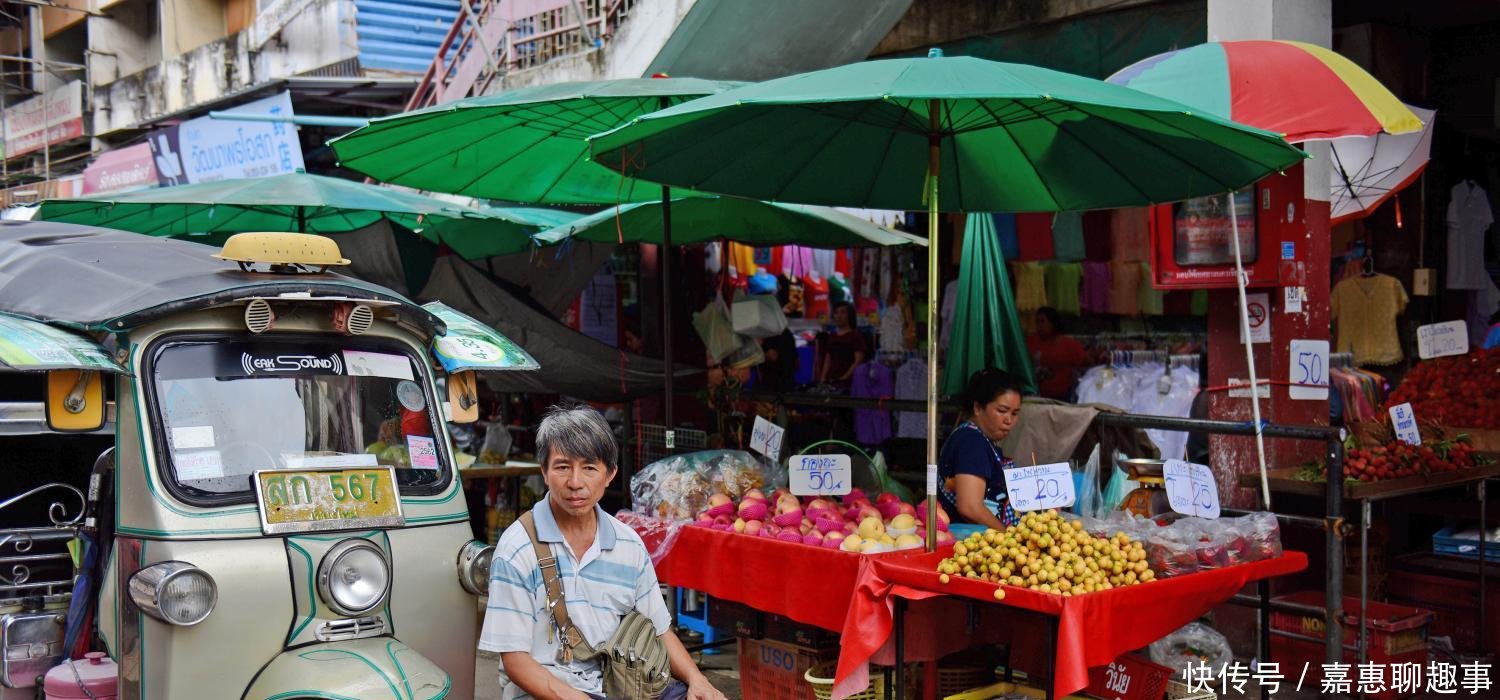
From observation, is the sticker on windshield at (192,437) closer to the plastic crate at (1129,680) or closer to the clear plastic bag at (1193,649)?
the plastic crate at (1129,680)

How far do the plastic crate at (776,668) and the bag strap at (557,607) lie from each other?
7.35ft

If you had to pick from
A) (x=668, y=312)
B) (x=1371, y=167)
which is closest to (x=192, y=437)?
(x=668, y=312)

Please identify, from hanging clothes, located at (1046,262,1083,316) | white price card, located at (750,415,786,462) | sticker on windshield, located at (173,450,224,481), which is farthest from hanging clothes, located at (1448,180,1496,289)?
sticker on windshield, located at (173,450,224,481)

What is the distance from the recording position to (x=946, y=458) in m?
5.90

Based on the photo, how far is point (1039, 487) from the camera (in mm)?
5117

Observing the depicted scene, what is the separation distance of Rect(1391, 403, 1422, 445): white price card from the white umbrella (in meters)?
2.04

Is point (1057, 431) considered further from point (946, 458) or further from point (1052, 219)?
point (1052, 219)

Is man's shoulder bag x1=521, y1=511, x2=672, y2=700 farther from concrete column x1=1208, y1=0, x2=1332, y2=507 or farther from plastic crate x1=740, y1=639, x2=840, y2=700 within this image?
concrete column x1=1208, y1=0, x2=1332, y2=507

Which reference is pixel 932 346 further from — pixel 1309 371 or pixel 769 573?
pixel 1309 371

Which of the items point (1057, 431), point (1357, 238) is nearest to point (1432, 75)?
point (1357, 238)

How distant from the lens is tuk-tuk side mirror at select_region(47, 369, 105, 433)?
4.17m

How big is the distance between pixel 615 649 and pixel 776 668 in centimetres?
236

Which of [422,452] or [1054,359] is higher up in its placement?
[1054,359]

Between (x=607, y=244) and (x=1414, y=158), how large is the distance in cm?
594
